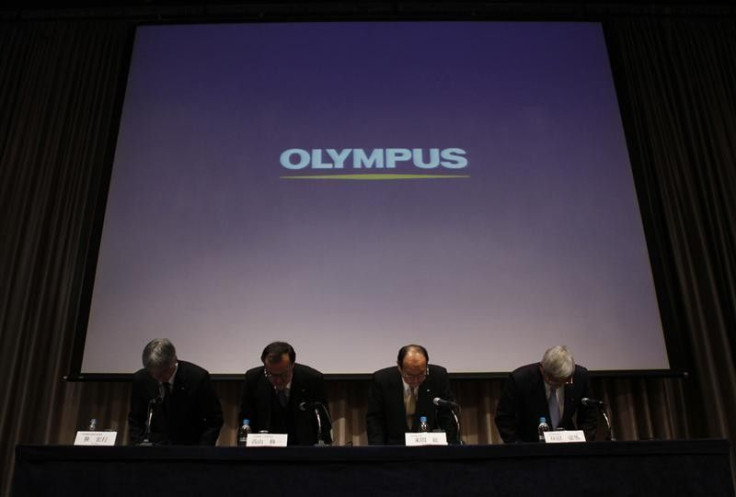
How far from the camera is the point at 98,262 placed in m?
4.35

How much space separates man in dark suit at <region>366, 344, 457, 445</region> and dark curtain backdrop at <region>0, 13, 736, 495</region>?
625 millimetres

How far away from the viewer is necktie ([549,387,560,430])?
340 cm

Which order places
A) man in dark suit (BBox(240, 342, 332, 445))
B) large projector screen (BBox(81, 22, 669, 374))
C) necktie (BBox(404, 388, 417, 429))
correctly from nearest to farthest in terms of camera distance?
man in dark suit (BBox(240, 342, 332, 445)) → necktie (BBox(404, 388, 417, 429)) → large projector screen (BBox(81, 22, 669, 374))

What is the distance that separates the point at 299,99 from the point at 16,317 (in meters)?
2.54

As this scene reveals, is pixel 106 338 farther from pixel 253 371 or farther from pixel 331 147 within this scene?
pixel 331 147

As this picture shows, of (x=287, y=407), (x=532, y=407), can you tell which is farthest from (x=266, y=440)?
(x=532, y=407)

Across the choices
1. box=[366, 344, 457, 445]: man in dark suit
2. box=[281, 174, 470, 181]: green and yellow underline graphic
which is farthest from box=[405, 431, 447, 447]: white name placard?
box=[281, 174, 470, 181]: green and yellow underline graphic

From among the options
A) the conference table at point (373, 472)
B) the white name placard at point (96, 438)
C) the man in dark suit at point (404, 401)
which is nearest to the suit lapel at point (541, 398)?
the man in dark suit at point (404, 401)

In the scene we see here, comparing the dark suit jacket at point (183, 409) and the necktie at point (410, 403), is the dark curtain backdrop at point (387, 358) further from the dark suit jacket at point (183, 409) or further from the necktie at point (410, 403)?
the dark suit jacket at point (183, 409)

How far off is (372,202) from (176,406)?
6.27ft

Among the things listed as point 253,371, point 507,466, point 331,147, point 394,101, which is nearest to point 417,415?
point 253,371

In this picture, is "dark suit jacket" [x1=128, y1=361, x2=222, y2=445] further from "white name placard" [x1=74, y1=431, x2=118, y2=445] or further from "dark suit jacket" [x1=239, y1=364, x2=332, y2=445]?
"white name placard" [x1=74, y1=431, x2=118, y2=445]

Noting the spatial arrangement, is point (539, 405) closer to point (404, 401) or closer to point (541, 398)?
point (541, 398)

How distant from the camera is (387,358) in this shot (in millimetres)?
4133
